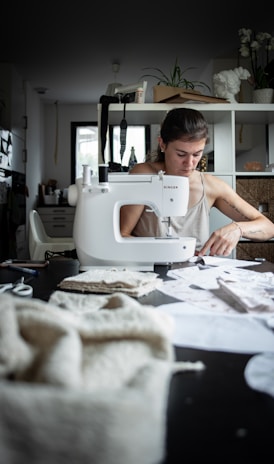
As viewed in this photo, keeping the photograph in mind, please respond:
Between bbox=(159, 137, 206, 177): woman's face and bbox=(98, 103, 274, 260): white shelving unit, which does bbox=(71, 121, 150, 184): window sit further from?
bbox=(159, 137, 206, 177): woman's face

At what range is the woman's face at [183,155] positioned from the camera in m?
1.68

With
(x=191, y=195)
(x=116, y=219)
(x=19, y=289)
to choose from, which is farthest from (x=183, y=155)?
(x=19, y=289)

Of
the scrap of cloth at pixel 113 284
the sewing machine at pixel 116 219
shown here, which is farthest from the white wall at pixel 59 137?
the scrap of cloth at pixel 113 284

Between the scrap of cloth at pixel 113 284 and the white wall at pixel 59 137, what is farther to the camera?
the white wall at pixel 59 137

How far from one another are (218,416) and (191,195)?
1.59 meters

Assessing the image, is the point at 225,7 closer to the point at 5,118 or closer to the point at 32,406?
the point at 5,118

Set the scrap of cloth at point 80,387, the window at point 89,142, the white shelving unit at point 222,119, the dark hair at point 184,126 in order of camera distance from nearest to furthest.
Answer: the scrap of cloth at point 80,387 → the dark hair at point 184,126 → the white shelving unit at point 222,119 → the window at point 89,142

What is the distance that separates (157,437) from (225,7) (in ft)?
12.3

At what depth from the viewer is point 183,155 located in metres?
1.70

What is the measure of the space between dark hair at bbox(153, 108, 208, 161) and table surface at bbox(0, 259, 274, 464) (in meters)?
1.33

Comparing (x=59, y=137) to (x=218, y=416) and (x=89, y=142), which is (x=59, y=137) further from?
(x=218, y=416)

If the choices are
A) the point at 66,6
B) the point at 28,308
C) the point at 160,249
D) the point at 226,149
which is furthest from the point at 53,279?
the point at 66,6

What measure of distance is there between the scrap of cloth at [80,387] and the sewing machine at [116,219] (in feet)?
2.51

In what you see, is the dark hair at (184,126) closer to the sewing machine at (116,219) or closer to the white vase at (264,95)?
the sewing machine at (116,219)
